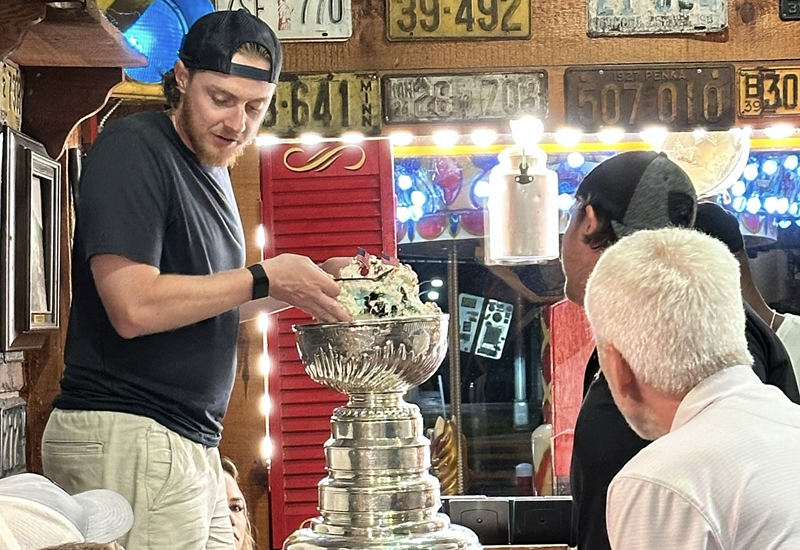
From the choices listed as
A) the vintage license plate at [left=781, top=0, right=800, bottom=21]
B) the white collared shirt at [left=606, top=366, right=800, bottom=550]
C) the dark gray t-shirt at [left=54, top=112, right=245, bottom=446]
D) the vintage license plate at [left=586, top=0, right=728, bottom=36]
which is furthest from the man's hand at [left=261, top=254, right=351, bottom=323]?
the vintage license plate at [left=781, top=0, right=800, bottom=21]

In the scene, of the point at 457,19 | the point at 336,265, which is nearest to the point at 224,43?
the point at 336,265

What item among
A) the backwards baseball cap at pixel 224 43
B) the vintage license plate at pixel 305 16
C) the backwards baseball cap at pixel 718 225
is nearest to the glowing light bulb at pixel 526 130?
the vintage license plate at pixel 305 16

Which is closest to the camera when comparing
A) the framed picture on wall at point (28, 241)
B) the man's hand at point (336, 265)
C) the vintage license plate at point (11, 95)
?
the man's hand at point (336, 265)

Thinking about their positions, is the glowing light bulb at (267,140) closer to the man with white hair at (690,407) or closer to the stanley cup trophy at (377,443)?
the stanley cup trophy at (377,443)

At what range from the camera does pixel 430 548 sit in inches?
101

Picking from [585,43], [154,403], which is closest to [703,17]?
[585,43]

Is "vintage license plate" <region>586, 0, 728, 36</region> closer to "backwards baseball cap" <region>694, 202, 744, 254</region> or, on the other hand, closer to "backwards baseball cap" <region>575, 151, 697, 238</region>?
"backwards baseball cap" <region>694, 202, 744, 254</region>

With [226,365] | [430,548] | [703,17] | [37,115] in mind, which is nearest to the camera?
[226,365]

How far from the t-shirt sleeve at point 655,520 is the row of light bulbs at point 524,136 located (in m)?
2.40

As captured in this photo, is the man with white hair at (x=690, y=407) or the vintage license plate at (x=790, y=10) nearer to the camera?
the man with white hair at (x=690, y=407)

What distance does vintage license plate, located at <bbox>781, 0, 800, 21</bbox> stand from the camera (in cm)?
378

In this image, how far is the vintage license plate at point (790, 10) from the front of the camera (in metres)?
3.78

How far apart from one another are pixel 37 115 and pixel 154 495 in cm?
131

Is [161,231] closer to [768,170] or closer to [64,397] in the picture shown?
[64,397]
